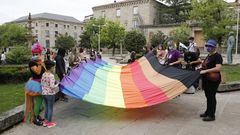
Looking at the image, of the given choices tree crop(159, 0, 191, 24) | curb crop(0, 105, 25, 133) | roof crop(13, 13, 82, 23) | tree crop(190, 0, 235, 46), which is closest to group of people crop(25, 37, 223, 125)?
curb crop(0, 105, 25, 133)

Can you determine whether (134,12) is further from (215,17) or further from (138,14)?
(215,17)

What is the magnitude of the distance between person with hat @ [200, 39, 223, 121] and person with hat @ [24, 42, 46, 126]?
355 centimetres

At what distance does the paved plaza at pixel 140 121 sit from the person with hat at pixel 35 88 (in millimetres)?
257

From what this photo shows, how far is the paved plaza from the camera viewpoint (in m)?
5.20

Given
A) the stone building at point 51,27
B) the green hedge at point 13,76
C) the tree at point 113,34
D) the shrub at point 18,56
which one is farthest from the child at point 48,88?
the stone building at point 51,27

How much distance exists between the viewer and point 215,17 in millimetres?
31750

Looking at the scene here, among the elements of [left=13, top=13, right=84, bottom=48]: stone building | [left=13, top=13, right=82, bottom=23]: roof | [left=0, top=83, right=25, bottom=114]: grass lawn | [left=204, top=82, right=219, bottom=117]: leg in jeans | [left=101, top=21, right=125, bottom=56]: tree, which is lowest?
[left=0, top=83, right=25, bottom=114]: grass lawn

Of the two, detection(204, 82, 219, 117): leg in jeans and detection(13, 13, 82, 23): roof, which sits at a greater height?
detection(13, 13, 82, 23): roof

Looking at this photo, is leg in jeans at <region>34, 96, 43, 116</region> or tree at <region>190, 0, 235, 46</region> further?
tree at <region>190, 0, 235, 46</region>

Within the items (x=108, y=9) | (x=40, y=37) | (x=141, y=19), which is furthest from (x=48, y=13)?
(x=141, y=19)

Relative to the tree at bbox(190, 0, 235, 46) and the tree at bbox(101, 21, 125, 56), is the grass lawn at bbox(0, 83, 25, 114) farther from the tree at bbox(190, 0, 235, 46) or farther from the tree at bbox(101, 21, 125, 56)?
the tree at bbox(101, 21, 125, 56)

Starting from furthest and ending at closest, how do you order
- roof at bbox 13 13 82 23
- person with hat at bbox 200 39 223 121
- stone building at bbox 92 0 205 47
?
1. roof at bbox 13 13 82 23
2. stone building at bbox 92 0 205 47
3. person with hat at bbox 200 39 223 121

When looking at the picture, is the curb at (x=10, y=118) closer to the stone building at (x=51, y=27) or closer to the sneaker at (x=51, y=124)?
the sneaker at (x=51, y=124)

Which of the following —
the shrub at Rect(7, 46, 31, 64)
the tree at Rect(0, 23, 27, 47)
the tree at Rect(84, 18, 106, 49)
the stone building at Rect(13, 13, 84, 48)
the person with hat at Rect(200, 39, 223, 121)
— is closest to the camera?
the person with hat at Rect(200, 39, 223, 121)
